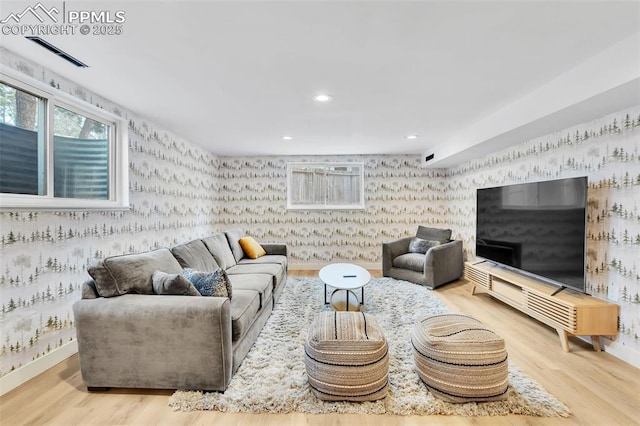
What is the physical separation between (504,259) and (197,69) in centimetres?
379

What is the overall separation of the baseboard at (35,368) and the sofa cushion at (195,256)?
1.06 m

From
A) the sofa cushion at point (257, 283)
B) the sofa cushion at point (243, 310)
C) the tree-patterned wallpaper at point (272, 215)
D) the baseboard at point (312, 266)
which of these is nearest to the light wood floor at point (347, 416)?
the tree-patterned wallpaper at point (272, 215)

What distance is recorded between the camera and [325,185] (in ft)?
19.8

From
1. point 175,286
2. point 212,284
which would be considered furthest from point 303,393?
point 175,286

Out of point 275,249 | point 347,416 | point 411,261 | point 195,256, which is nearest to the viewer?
point 347,416

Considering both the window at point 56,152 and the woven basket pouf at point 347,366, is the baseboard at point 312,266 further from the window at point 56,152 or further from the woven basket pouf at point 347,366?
the woven basket pouf at point 347,366

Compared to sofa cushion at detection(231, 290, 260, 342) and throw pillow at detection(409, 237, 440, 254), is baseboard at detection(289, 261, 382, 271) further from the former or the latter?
sofa cushion at detection(231, 290, 260, 342)

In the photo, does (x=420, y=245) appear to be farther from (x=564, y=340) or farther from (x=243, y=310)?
(x=243, y=310)

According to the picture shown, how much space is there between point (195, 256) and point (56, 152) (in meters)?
1.46

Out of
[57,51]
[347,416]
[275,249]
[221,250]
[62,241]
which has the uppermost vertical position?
[57,51]

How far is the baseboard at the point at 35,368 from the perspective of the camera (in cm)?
200

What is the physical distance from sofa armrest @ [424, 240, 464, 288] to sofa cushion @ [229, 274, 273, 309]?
234 cm

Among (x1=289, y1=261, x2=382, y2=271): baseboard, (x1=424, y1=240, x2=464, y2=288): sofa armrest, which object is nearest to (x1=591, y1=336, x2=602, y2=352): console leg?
(x1=424, y1=240, x2=464, y2=288): sofa armrest

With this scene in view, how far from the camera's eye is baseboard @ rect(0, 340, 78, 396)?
6.56 feet
